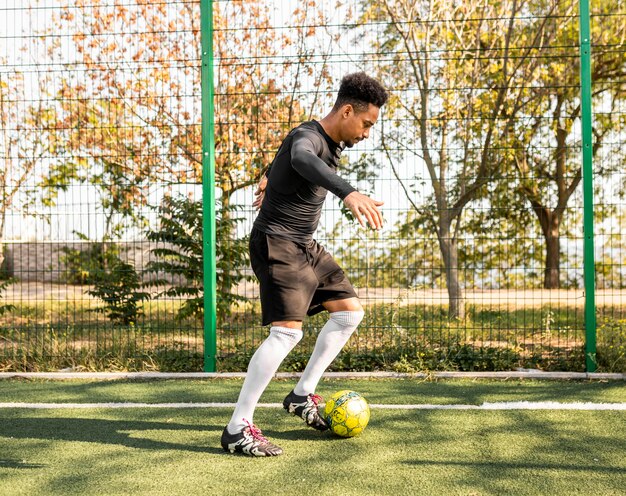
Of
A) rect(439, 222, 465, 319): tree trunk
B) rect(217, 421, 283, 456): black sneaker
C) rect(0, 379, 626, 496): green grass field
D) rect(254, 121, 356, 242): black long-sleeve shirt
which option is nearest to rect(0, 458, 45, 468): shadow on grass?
rect(0, 379, 626, 496): green grass field

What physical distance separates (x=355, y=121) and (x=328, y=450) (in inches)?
68.3

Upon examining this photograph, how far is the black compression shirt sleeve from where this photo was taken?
10.3ft

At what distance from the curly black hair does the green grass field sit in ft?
5.98

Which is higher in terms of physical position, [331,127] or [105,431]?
[331,127]

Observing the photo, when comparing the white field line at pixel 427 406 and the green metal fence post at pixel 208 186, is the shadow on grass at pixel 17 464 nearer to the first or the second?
the white field line at pixel 427 406

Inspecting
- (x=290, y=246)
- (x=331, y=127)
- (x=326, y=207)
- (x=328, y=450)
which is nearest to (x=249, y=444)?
(x=328, y=450)

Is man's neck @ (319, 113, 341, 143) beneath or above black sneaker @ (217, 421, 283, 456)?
above

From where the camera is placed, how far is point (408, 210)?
5.88 m

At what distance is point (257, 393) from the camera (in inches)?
143

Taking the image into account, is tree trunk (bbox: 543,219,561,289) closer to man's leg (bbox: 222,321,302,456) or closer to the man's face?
the man's face

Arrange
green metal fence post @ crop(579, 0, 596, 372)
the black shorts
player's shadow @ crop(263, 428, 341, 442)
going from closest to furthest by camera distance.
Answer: the black shorts < player's shadow @ crop(263, 428, 341, 442) < green metal fence post @ crop(579, 0, 596, 372)

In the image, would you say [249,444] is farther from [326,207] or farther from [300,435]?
[326,207]

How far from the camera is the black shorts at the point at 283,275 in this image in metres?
3.69

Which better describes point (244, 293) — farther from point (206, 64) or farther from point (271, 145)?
point (206, 64)
